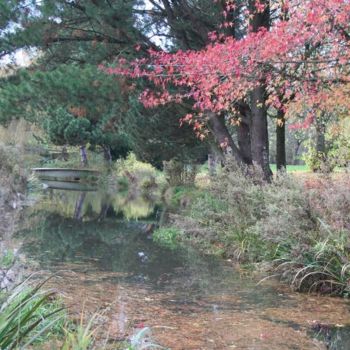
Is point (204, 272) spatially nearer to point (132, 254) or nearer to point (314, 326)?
point (132, 254)

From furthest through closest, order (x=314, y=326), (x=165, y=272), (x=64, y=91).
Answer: (x=64, y=91) → (x=165, y=272) → (x=314, y=326)

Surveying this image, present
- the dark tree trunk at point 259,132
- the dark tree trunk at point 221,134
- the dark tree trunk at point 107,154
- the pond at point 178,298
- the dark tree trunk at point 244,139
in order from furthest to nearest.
→ the dark tree trunk at point 107,154 → the dark tree trunk at point 244,139 → the dark tree trunk at point 221,134 → the dark tree trunk at point 259,132 → the pond at point 178,298

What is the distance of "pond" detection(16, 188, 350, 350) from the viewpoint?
4.94m

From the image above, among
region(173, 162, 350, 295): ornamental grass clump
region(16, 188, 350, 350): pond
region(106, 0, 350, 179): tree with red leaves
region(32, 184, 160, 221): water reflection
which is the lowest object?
region(32, 184, 160, 221): water reflection

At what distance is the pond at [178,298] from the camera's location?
4941 millimetres

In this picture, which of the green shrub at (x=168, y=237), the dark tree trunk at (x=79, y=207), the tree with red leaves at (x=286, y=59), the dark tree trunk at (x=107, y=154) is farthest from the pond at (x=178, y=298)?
the dark tree trunk at (x=107, y=154)

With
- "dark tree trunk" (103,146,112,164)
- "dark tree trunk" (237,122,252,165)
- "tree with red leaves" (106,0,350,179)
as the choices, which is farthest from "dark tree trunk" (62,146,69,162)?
"tree with red leaves" (106,0,350,179)

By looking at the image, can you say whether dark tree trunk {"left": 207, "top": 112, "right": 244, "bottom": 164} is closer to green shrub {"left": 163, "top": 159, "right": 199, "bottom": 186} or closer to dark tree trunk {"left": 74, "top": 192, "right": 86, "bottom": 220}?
dark tree trunk {"left": 74, "top": 192, "right": 86, "bottom": 220}

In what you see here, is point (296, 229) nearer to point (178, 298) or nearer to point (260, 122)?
point (178, 298)

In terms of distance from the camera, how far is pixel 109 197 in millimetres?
26250

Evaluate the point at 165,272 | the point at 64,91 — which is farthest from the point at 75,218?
the point at 165,272

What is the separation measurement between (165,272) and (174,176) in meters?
17.1

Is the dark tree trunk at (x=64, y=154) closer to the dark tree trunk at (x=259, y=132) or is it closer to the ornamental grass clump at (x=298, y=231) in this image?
the dark tree trunk at (x=259, y=132)

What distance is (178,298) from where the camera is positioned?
21.5ft
